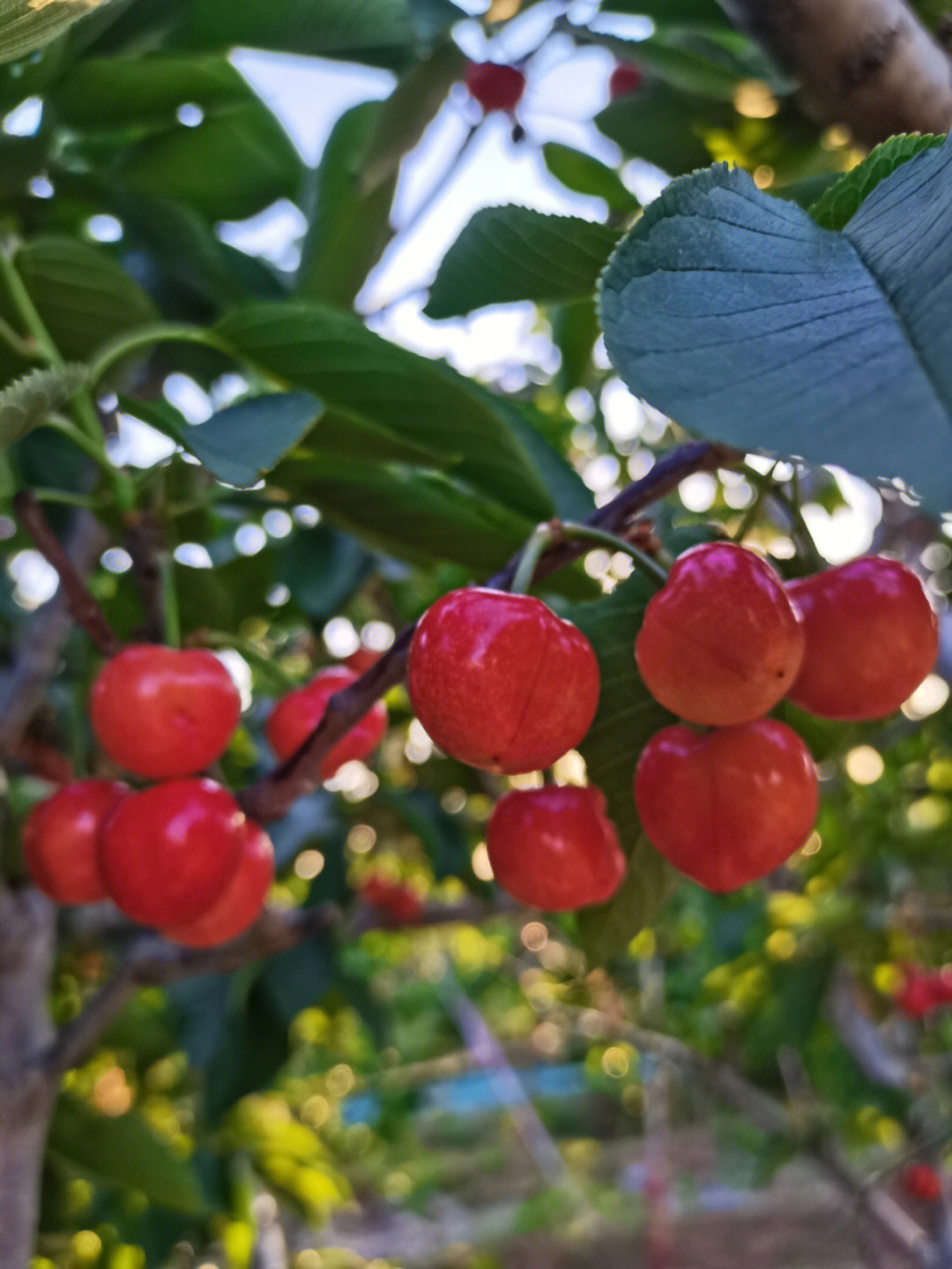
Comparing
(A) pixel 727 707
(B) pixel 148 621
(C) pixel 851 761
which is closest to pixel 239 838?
(B) pixel 148 621

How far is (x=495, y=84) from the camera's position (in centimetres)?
122

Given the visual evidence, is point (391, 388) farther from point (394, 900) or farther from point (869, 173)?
point (394, 900)

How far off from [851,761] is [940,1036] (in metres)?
1.66

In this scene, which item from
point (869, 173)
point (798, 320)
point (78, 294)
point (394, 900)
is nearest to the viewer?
point (798, 320)

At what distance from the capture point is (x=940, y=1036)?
2.96 meters

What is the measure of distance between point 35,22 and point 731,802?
46cm

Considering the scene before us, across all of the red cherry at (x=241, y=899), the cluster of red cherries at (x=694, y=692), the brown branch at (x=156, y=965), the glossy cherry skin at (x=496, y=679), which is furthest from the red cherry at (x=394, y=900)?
the glossy cherry skin at (x=496, y=679)

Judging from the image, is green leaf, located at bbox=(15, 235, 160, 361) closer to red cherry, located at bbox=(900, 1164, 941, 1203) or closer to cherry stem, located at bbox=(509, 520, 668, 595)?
cherry stem, located at bbox=(509, 520, 668, 595)

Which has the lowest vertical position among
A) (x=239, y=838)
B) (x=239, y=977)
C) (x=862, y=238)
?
(x=239, y=977)

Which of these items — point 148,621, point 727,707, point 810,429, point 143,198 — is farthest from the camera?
point 143,198

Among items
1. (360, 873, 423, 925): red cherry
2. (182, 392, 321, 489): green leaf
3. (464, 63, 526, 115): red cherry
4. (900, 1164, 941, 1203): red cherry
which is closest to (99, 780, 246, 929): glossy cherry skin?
(182, 392, 321, 489): green leaf

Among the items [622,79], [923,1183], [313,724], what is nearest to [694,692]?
[313,724]

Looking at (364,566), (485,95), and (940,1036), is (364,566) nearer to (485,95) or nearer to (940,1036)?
(485,95)

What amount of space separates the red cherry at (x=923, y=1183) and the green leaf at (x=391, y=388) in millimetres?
2566
